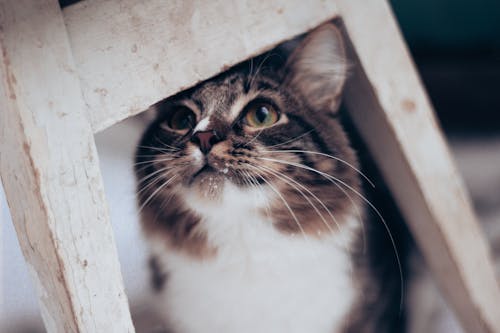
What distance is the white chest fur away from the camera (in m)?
0.85

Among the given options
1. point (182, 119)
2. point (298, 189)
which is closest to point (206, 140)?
point (182, 119)

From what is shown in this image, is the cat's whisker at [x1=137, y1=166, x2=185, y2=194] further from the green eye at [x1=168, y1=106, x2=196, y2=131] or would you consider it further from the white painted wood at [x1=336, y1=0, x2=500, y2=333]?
the white painted wood at [x1=336, y1=0, x2=500, y2=333]

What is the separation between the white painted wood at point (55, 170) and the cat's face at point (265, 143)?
0.20 meters

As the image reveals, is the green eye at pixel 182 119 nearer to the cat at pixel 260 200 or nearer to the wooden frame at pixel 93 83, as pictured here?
the cat at pixel 260 200

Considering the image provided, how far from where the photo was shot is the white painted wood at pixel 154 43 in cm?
64

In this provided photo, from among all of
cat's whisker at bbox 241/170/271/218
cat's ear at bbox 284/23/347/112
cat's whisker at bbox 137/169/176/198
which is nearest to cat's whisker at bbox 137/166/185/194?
cat's whisker at bbox 137/169/176/198

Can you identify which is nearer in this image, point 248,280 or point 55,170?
point 55,170

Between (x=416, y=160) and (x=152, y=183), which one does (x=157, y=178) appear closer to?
(x=152, y=183)

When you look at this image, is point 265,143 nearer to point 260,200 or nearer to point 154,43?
point 260,200

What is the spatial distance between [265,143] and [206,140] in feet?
0.29

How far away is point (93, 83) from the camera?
638 millimetres

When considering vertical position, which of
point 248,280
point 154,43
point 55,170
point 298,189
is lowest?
point 248,280

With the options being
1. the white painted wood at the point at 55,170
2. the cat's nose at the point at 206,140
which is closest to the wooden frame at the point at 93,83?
the white painted wood at the point at 55,170

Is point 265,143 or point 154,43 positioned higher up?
point 154,43
